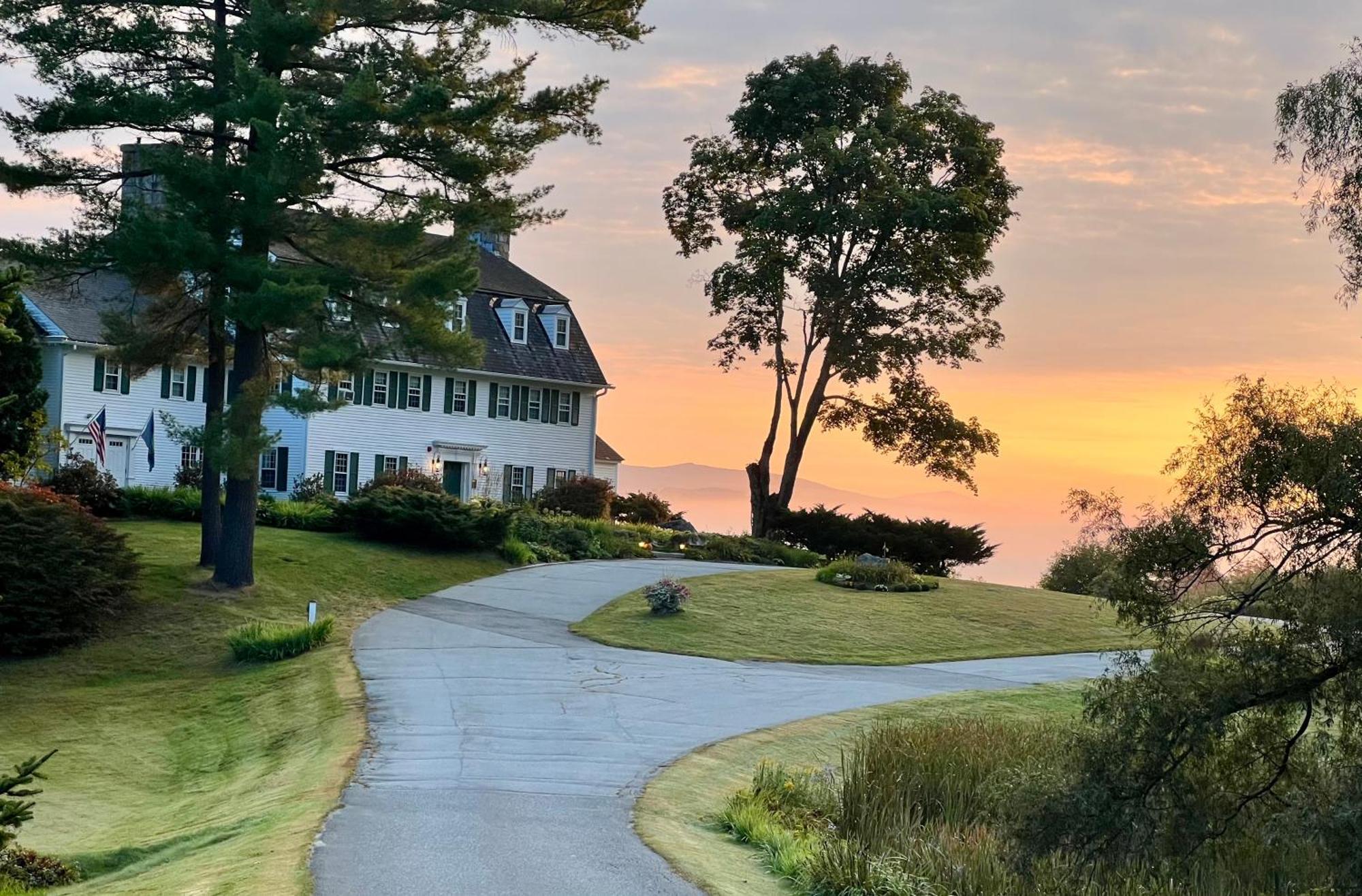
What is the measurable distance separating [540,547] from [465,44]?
12816 mm

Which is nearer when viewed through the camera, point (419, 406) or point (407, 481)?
point (407, 481)

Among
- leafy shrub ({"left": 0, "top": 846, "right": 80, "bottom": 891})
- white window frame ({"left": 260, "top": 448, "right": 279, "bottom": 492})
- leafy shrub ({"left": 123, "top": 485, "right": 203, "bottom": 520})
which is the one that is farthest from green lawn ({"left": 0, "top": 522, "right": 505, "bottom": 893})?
white window frame ({"left": 260, "top": 448, "right": 279, "bottom": 492})

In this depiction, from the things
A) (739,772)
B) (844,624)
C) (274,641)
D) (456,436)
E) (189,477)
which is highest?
(456,436)

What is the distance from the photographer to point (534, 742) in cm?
Result: 1355

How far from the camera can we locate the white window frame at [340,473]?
148 ft

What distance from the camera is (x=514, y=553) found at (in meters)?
31.8

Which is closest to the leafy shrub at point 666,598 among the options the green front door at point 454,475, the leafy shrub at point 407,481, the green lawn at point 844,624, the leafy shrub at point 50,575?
the green lawn at point 844,624

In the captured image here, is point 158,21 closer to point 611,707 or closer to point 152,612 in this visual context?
point 152,612

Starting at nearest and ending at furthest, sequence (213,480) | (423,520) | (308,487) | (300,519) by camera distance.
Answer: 1. (213,480)
2. (423,520)
3. (300,519)
4. (308,487)

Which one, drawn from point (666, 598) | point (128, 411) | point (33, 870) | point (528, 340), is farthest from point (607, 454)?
point (33, 870)

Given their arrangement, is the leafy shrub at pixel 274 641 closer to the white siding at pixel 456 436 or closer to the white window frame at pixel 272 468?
the white siding at pixel 456 436

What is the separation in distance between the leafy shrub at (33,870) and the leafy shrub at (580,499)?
3237 centimetres

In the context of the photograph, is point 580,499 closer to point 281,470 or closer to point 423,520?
point 281,470

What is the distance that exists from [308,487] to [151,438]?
6.32m
